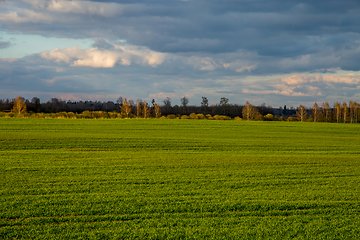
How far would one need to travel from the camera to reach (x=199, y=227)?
738cm

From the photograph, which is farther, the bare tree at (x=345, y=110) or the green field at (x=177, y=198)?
the bare tree at (x=345, y=110)

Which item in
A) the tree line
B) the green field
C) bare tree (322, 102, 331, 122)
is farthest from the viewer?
bare tree (322, 102, 331, 122)

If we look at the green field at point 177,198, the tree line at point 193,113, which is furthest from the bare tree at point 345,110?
the green field at point 177,198

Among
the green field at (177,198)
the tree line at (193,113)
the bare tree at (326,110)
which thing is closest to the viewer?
the green field at (177,198)

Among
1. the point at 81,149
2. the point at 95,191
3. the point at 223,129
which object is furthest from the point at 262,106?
the point at 95,191

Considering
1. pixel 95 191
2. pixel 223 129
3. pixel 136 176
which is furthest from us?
pixel 223 129

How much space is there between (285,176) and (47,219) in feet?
36.1

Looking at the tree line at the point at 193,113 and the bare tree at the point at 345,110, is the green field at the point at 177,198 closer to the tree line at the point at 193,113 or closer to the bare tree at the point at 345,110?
the tree line at the point at 193,113

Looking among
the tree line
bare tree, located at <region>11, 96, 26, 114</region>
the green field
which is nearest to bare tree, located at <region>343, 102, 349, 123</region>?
the tree line

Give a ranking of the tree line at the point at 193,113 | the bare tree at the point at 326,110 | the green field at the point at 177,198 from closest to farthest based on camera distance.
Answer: the green field at the point at 177,198, the tree line at the point at 193,113, the bare tree at the point at 326,110

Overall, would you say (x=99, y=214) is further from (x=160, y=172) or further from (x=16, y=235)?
(x=160, y=172)

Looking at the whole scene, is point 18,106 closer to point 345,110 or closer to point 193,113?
point 193,113

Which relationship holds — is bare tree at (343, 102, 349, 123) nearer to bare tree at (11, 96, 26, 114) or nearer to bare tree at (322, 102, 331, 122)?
bare tree at (322, 102, 331, 122)

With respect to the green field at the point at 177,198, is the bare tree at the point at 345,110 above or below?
above
